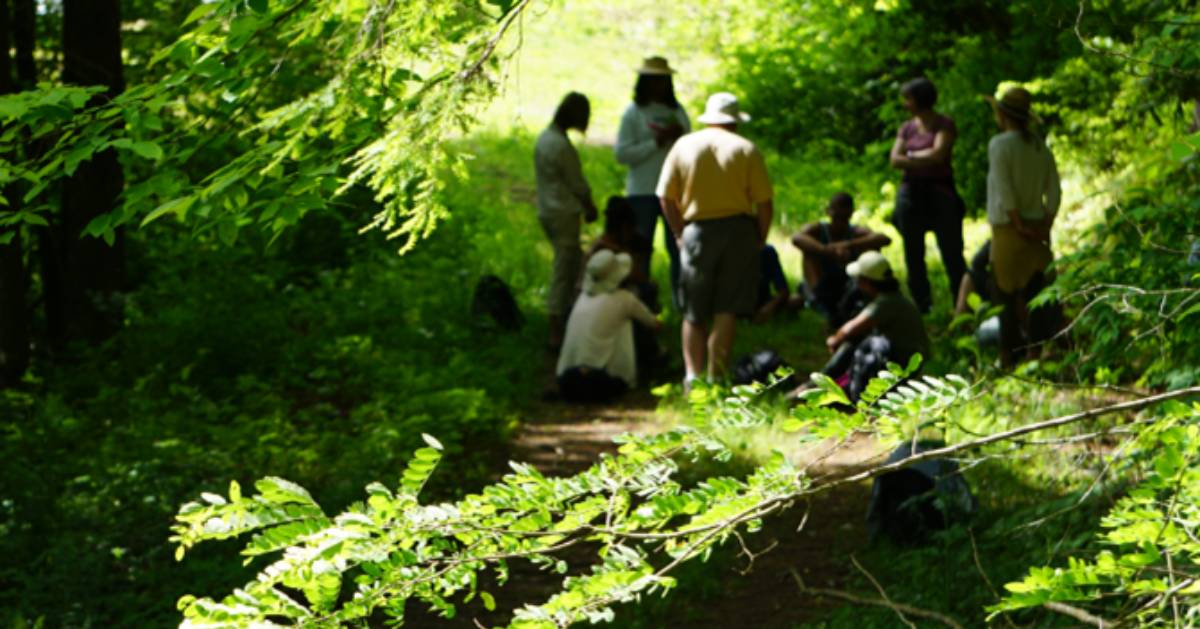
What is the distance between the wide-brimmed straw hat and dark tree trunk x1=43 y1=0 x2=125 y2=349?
5566 millimetres

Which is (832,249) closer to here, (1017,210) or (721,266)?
(721,266)

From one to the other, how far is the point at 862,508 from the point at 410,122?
397 centimetres

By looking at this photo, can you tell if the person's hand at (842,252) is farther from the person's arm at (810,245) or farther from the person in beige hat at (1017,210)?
the person in beige hat at (1017,210)

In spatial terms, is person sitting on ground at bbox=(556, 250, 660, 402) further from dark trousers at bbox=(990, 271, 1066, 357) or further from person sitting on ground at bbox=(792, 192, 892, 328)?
dark trousers at bbox=(990, 271, 1066, 357)

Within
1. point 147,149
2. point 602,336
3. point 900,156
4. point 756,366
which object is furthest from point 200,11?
point 900,156

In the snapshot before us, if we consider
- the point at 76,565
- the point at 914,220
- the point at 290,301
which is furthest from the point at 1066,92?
the point at 76,565

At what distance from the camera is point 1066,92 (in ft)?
44.8

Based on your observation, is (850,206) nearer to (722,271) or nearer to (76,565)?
(722,271)

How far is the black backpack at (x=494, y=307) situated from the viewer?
1173cm

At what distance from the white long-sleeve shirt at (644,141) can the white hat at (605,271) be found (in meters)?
0.92

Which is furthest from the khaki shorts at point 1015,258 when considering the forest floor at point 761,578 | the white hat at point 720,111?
the white hat at point 720,111

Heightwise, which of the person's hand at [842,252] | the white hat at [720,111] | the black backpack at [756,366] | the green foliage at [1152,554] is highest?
the green foliage at [1152,554]

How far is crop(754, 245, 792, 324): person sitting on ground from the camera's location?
11344mm

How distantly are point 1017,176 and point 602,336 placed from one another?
2.77 meters
